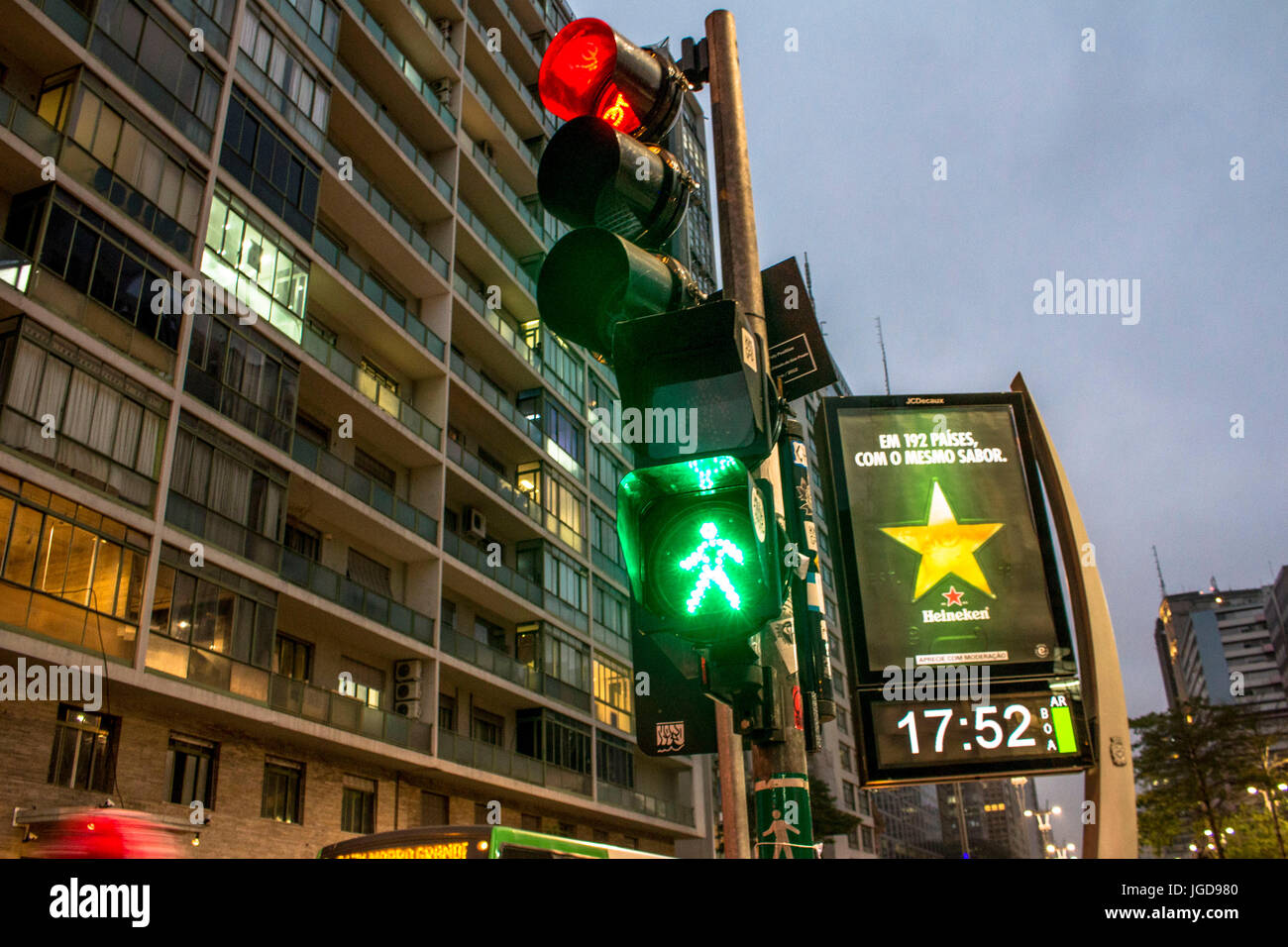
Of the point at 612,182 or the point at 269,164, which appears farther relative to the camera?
the point at 269,164

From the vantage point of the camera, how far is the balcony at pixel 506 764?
28.4 meters

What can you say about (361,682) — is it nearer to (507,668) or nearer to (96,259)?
(507,668)

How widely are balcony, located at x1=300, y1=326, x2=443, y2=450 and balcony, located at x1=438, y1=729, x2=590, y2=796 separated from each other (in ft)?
30.1

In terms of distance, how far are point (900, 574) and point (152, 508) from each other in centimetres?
1858

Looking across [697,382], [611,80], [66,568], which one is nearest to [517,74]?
[66,568]

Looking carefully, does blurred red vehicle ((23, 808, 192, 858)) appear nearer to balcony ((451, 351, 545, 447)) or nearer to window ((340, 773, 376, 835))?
window ((340, 773, 376, 835))

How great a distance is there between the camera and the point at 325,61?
29328mm

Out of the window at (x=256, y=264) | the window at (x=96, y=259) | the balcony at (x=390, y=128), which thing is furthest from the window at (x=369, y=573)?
the balcony at (x=390, y=128)

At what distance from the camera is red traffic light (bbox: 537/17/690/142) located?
364 cm

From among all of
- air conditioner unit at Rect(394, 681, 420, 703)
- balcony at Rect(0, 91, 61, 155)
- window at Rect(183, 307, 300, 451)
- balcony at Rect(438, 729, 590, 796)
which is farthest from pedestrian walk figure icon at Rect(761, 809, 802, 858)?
air conditioner unit at Rect(394, 681, 420, 703)

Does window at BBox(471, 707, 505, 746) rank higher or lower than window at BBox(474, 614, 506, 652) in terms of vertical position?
lower

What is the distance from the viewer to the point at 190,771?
21.0 m

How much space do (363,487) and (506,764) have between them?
982 cm
